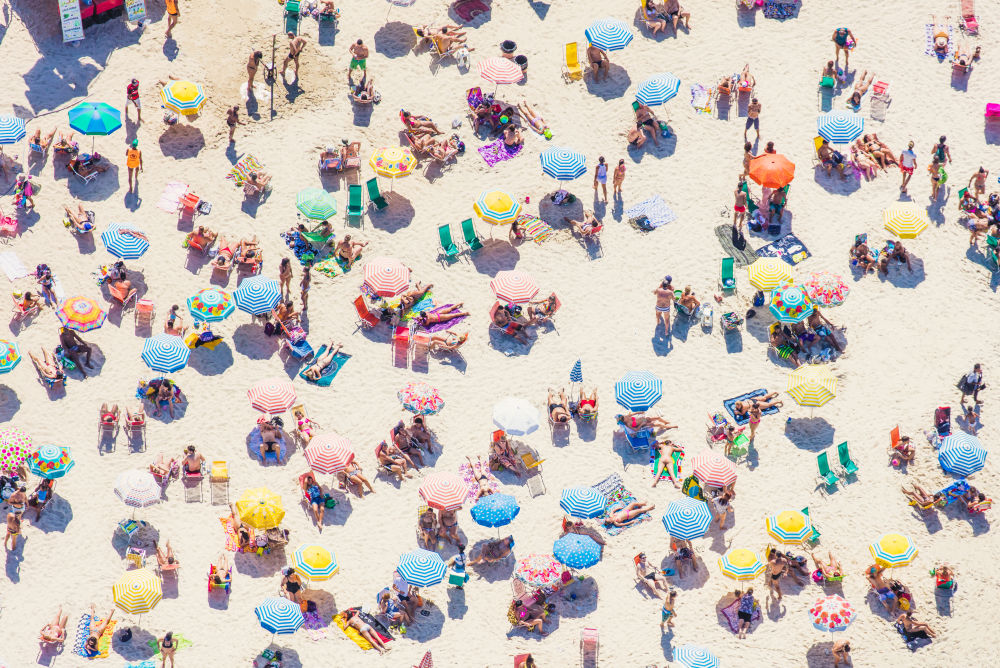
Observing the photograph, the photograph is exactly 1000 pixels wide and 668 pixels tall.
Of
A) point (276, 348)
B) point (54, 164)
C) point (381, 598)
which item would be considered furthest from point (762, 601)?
point (54, 164)

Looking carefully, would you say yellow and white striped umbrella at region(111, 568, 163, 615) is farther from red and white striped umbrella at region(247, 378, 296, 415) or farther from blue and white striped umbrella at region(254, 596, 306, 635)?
red and white striped umbrella at region(247, 378, 296, 415)

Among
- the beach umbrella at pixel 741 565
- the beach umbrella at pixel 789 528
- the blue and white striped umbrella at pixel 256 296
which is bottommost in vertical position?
the beach umbrella at pixel 741 565

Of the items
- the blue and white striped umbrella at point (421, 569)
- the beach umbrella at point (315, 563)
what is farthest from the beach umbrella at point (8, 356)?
the blue and white striped umbrella at point (421, 569)

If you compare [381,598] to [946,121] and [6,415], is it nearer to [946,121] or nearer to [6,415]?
[6,415]

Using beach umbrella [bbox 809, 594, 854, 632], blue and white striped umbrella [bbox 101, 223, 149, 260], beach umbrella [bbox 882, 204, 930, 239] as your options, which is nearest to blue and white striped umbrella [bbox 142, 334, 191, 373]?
blue and white striped umbrella [bbox 101, 223, 149, 260]

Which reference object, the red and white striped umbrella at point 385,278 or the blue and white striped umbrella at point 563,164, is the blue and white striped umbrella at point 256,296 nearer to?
the red and white striped umbrella at point 385,278

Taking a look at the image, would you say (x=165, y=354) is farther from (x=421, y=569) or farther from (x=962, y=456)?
(x=962, y=456)

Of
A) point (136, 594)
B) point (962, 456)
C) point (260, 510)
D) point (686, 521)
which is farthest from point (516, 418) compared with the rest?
point (962, 456)
